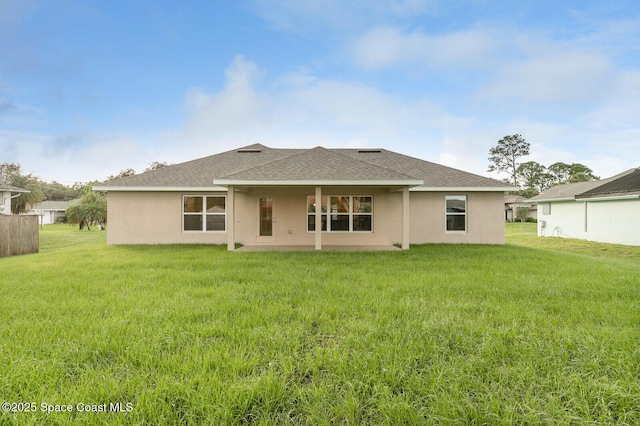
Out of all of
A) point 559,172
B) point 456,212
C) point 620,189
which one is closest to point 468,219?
point 456,212

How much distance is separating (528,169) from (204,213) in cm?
6029

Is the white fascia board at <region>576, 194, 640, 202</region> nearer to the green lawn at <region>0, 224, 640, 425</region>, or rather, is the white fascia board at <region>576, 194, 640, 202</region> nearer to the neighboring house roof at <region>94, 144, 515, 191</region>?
the neighboring house roof at <region>94, 144, 515, 191</region>

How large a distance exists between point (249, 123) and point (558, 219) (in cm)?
2311

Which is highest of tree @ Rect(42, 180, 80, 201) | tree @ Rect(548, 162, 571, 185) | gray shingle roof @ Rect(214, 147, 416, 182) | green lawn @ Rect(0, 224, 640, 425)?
tree @ Rect(548, 162, 571, 185)

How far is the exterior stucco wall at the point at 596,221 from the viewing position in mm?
14984

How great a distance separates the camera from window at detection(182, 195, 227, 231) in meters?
12.7

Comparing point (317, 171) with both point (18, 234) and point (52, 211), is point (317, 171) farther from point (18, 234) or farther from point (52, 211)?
point (52, 211)

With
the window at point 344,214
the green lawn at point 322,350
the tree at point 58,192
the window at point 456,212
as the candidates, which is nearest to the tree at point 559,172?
the window at point 456,212

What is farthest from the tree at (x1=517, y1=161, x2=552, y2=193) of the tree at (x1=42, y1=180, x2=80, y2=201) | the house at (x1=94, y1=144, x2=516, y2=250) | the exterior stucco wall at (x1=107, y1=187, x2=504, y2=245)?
the tree at (x1=42, y1=180, x2=80, y2=201)

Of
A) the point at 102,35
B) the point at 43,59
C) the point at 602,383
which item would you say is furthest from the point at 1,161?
the point at 602,383

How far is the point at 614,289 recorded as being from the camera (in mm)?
5574

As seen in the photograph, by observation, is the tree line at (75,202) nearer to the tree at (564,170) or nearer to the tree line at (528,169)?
the tree line at (528,169)

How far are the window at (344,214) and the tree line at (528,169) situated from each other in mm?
52027

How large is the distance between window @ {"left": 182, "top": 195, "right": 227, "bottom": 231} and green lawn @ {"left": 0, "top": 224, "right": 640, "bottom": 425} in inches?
260
